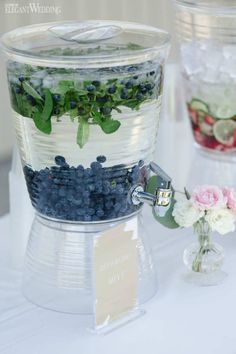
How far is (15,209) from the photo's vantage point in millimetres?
1144

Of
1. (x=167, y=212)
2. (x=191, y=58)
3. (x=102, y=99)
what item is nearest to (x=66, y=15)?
(x=191, y=58)

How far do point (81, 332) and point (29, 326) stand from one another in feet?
0.22

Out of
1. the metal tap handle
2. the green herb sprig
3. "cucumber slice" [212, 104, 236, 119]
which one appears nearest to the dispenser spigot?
the metal tap handle

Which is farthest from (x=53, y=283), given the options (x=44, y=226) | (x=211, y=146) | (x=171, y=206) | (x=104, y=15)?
(x=104, y=15)

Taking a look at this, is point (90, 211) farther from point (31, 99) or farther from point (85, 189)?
point (31, 99)

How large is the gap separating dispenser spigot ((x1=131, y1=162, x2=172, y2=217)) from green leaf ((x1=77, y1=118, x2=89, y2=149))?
108 mm

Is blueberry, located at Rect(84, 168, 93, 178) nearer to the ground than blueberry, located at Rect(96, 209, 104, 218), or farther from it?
farther from it

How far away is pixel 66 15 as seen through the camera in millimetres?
3209

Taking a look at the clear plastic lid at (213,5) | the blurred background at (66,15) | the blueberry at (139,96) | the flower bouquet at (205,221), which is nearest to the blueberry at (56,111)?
the blueberry at (139,96)

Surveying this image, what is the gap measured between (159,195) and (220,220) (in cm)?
10

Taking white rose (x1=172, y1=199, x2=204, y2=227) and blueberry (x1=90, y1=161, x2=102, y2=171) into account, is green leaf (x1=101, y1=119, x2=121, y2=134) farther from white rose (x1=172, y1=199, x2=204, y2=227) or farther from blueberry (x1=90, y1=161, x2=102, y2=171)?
white rose (x1=172, y1=199, x2=204, y2=227)

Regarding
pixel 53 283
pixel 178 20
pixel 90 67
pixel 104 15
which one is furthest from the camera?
pixel 104 15

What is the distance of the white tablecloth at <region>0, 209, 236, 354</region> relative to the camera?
95cm

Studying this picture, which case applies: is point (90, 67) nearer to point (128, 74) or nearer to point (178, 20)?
point (128, 74)
